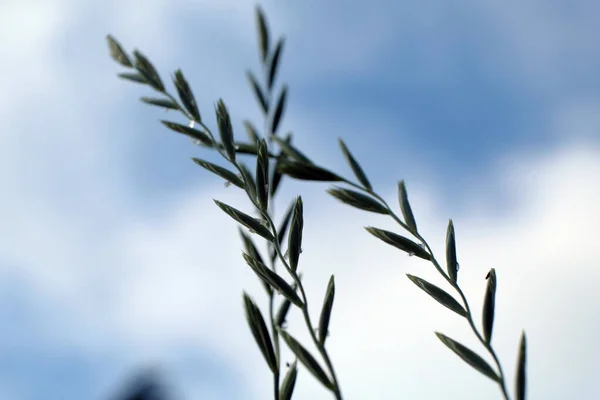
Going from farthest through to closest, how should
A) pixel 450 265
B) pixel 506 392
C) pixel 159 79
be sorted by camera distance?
1. pixel 159 79
2. pixel 450 265
3. pixel 506 392

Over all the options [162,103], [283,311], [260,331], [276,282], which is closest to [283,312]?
[283,311]

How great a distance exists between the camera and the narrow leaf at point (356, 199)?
3.36 feet

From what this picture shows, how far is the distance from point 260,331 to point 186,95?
553mm

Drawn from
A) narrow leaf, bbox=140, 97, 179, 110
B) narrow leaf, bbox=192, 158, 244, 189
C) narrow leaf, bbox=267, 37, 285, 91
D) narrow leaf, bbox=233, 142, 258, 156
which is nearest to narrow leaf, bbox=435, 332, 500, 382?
narrow leaf, bbox=192, 158, 244, 189

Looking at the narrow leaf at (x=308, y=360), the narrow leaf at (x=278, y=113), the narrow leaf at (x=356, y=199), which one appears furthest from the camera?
the narrow leaf at (x=278, y=113)

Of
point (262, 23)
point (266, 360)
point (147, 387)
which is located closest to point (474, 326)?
point (266, 360)

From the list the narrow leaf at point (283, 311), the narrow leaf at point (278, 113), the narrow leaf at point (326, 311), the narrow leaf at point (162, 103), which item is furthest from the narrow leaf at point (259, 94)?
the narrow leaf at point (326, 311)

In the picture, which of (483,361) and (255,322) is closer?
(483,361)

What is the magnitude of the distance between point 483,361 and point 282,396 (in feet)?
1.00

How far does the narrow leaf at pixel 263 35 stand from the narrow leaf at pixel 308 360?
948 mm

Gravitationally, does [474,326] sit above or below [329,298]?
below

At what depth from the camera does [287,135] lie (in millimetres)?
1558

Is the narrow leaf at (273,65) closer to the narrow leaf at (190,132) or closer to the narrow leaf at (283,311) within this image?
the narrow leaf at (190,132)

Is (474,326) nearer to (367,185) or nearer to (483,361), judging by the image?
(483,361)
